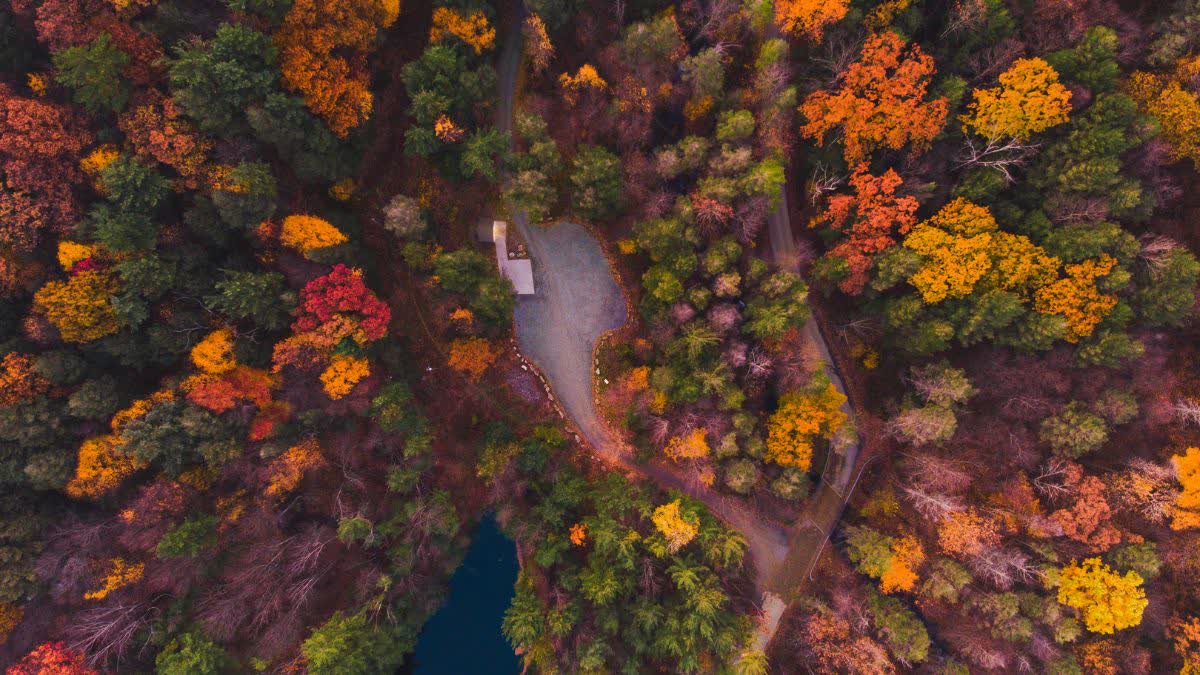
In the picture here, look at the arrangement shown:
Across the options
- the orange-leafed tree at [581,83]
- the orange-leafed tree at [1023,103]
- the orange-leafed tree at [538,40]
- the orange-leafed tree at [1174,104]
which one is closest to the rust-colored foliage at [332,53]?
the orange-leafed tree at [538,40]

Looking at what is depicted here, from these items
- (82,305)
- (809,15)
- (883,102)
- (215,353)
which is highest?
(809,15)

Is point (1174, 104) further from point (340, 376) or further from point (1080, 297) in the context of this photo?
point (340, 376)

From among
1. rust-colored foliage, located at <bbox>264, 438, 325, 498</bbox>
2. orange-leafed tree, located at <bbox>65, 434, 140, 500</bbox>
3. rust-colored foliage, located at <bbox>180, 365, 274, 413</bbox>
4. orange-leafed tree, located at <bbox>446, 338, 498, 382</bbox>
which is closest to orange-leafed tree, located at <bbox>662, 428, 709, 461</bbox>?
orange-leafed tree, located at <bbox>446, 338, 498, 382</bbox>

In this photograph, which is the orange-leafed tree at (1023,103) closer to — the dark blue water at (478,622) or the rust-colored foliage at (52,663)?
the dark blue water at (478,622)

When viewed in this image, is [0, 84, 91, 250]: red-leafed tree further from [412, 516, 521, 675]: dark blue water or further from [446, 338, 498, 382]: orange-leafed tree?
[412, 516, 521, 675]: dark blue water

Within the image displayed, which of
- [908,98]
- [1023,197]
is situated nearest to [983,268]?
[1023,197]

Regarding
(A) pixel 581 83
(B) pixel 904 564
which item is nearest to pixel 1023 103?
(A) pixel 581 83
